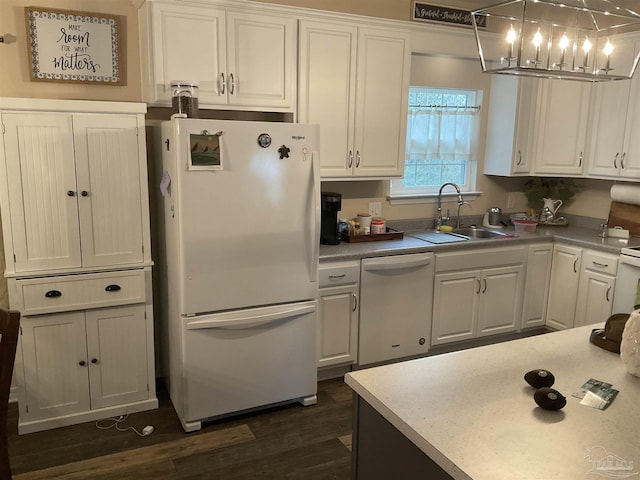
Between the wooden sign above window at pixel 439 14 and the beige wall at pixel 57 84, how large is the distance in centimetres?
198

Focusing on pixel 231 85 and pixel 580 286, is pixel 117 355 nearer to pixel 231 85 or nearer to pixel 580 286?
pixel 231 85

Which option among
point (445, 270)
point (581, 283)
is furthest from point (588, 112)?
point (445, 270)

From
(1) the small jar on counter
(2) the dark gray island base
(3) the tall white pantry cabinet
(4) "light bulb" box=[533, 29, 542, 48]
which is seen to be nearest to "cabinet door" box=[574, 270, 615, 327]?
(1) the small jar on counter

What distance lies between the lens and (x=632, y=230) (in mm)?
4156

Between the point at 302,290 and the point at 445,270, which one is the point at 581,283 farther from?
the point at 302,290

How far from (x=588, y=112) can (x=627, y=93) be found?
331 mm

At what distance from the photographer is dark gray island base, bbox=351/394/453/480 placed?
55.9 inches

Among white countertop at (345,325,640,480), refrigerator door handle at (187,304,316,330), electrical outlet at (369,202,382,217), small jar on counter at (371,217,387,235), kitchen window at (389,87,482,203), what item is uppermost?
kitchen window at (389,87,482,203)

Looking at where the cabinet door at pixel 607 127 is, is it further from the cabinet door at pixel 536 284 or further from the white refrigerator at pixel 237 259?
the white refrigerator at pixel 237 259

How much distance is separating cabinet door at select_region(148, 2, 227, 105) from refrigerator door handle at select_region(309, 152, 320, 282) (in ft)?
2.32

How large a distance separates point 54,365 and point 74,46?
177cm

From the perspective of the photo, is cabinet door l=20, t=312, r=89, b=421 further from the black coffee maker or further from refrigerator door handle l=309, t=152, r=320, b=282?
the black coffee maker

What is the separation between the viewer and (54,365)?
288 centimetres

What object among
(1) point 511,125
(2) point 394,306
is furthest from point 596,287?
(2) point 394,306
